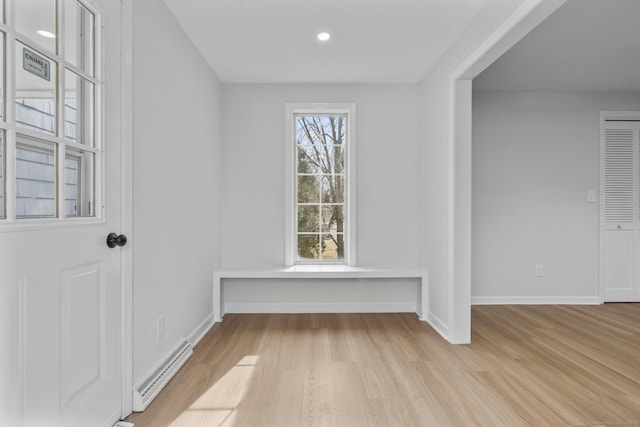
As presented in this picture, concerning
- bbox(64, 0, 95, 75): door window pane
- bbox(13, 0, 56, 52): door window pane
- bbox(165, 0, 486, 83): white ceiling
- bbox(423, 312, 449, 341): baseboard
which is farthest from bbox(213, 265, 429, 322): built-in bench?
bbox(13, 0, 56, 52): door window pane

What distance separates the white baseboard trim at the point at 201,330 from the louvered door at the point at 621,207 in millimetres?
4444

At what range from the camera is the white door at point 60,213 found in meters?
1.11

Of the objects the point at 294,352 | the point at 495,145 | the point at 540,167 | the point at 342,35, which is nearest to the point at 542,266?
the point at 540,167

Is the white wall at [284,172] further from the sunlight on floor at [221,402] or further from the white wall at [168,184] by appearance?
the sunlight on floor at [221,402]

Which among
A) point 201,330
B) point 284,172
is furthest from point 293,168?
point 201,330

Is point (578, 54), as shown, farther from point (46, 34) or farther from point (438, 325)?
point (46, 34)

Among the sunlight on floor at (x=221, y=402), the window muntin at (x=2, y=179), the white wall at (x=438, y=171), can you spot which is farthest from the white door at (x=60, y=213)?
the white wall at (x=438, y=171)

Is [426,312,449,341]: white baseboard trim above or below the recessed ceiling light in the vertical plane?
below

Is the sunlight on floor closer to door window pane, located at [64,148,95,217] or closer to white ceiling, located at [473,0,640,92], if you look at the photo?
door window pane, located at [64,148,95,217]

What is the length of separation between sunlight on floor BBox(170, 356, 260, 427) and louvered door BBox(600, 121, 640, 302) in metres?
4.23

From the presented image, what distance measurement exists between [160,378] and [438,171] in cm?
267

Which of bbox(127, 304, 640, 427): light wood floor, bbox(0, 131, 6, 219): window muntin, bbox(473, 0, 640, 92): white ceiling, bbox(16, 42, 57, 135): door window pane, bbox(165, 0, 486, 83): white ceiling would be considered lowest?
bbox(127, 304, 640, 427): light wood floor

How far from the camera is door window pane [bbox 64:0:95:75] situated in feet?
4.55

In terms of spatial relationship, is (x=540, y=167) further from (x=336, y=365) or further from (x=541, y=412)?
(x=336, y=365)
